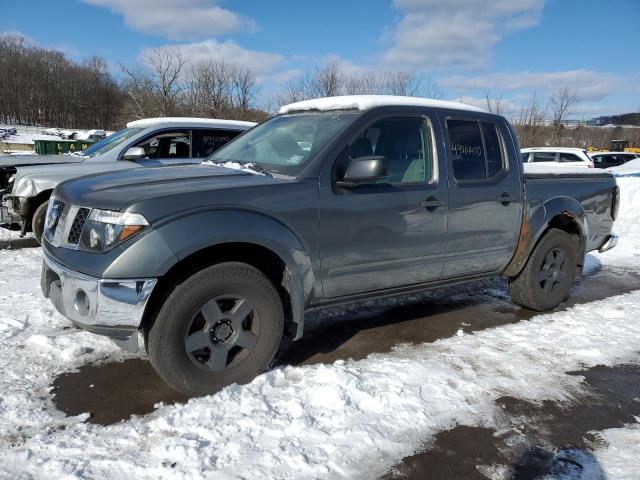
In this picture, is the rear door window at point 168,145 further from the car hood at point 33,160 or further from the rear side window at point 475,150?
the rear side window at point 475,150

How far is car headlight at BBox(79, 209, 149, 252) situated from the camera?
281 cm

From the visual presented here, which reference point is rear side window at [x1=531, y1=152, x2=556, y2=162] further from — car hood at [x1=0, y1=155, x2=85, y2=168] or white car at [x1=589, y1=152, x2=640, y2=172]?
car hood at [x1=0, y1=155, x2=85, y2=168]

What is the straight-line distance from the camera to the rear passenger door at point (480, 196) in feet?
13.6

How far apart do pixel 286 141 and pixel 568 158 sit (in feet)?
53.9

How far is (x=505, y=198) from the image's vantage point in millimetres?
4434

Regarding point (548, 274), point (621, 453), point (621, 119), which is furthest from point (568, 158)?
point (621, 119)

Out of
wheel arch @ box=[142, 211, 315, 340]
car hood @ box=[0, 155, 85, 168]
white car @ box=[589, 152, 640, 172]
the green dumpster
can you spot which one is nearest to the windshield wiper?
wheel arch @ box=[142, 211, 315, 340]

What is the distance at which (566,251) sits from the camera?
16.9 feet

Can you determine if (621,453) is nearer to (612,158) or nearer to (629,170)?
(629,170)

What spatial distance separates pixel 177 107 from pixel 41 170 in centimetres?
3279

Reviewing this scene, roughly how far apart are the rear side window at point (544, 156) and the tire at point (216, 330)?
17165 millimetres

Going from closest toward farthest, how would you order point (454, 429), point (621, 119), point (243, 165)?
point (454, 429), point (243, 165), point (621, 119)

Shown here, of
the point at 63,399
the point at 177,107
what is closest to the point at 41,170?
the point at 63,399

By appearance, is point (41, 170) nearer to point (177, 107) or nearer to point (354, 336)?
point (354, 336)
